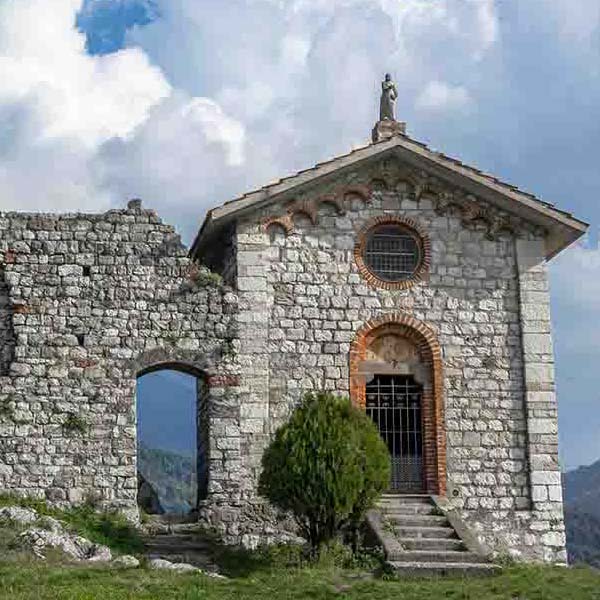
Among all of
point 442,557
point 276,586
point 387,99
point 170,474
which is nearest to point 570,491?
point 170,474

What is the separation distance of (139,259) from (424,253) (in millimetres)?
5565

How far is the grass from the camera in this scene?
19.8 metres

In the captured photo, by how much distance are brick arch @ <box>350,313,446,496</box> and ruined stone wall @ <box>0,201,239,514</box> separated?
94.0 inches

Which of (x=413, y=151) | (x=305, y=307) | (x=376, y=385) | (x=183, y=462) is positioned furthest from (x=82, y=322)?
(x=183, y=462)

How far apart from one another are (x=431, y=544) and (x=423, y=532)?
0.72 meters

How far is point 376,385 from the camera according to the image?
22859mm

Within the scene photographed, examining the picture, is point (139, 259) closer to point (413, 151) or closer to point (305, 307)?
point (305, 307)

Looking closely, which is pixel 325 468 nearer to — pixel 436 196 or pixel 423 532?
pixel 423 532

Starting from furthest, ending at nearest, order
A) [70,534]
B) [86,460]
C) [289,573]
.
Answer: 1. [86,460]
2. [70,534]
3. [289,573]

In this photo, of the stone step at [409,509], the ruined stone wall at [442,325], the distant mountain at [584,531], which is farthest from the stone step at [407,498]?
the distant mountain at [584,531]

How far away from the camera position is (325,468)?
60.7 ft

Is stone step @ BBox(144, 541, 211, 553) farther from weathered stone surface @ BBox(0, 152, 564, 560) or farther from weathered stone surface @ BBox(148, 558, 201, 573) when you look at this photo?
weathered stone surface @ BBox(148, 558, 201, 573)

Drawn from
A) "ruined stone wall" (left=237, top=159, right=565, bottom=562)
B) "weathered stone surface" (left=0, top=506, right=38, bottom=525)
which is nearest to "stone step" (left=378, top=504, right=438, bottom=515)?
"ruined stone wall" (left=237, top=159, right=565, bottom=562)

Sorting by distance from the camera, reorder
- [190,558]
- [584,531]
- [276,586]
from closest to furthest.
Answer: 1. [276,586]
2. [190,558]
3. [584,531]
